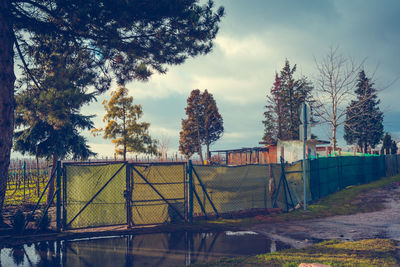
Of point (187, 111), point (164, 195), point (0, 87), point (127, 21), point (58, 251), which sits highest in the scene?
point (187, 111)

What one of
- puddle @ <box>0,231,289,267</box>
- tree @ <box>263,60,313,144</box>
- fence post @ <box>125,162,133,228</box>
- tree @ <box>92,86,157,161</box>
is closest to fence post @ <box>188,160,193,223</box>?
puddle @ <box>0,231,289,267</box>

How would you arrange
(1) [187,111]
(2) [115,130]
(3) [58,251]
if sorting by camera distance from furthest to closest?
(1) [187,111] → (2) [115,130] → (3) [58,251]

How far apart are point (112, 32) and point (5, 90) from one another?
12.1 ft

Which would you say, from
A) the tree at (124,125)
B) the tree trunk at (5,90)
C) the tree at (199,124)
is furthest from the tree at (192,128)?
the tree trunk at (5,90)

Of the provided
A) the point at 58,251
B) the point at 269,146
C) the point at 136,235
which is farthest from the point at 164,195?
the point at 269,146

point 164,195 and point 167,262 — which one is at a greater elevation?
point 164,195

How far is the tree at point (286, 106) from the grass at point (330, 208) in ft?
114

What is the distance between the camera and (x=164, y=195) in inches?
402

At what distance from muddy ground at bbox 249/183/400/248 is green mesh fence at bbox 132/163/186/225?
2533 millimetres

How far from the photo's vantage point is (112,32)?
1053 centimetres

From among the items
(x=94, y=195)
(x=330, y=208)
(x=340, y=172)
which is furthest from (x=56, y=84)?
(x=340, y=172)

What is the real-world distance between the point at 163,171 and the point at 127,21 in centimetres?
488

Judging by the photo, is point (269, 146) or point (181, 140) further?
point (181, 140)

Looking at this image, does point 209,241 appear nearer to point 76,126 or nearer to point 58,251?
point 58,251
